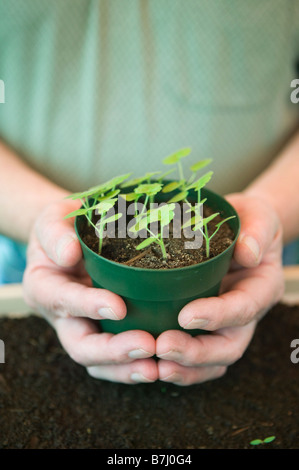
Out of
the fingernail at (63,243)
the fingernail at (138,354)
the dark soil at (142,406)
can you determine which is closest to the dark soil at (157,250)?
the fingernail at (63,243)

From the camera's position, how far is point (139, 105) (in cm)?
83

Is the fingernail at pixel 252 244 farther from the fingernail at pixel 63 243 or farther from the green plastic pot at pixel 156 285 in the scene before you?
the fingernail at pixel 63 243

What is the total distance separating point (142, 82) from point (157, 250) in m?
0.43

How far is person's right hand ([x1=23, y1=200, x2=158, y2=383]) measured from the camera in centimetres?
54

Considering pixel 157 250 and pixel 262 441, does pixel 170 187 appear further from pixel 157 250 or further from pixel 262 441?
pixel 262 441

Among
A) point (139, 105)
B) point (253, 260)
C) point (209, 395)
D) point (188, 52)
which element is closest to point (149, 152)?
point (139, 105)

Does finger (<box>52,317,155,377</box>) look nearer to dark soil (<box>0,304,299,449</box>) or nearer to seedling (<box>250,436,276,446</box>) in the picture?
dark soil (<box>0,304,299,449</box>)

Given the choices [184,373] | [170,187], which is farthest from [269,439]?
[170,187]

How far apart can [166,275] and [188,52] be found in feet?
1.77

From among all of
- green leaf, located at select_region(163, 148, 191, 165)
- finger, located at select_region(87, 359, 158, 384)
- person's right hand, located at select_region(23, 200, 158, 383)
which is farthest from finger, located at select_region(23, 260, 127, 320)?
green leaf, located at select_region(163, 148, 191, 165)

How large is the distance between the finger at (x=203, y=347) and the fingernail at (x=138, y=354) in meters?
0.02

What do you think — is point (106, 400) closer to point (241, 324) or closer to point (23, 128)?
point (241, 324)

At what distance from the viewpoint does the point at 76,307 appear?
56 cm
